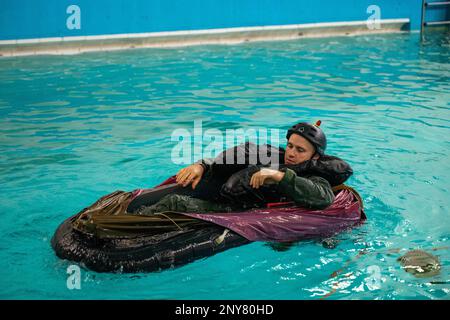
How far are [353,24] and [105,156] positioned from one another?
39.1 ft

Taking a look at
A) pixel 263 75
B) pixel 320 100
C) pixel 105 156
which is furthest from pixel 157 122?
pixel 263 75

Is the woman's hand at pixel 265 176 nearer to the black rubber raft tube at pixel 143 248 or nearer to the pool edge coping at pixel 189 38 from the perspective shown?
the black rubber raft tube at pixel 143 248

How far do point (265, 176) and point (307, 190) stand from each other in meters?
0.35

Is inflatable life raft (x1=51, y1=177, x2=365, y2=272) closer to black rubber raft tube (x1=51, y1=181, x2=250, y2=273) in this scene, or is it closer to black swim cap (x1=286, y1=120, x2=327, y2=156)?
black rubber raft tube (x1=51, y1=181, x2=250, y2=273)

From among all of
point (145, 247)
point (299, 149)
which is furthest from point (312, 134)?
point (145, 247)

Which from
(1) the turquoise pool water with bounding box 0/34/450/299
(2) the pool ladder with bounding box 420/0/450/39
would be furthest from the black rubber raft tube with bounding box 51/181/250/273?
(2) the pool ladder with bounding box 420/0/450/39

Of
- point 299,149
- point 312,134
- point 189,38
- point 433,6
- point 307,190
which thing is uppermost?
point 433,6

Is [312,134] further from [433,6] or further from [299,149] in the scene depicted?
[433,6]

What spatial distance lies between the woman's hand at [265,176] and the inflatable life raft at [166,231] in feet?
0.96

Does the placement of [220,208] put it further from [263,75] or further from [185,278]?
[263,75]

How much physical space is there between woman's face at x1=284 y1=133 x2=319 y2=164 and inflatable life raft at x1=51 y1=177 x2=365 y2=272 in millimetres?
389

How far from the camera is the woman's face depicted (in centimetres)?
446

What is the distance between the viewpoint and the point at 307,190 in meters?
4.20

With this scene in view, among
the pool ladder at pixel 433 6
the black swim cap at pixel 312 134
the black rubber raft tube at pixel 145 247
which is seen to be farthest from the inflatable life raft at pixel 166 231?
the pool ladder at pixel 433 6
